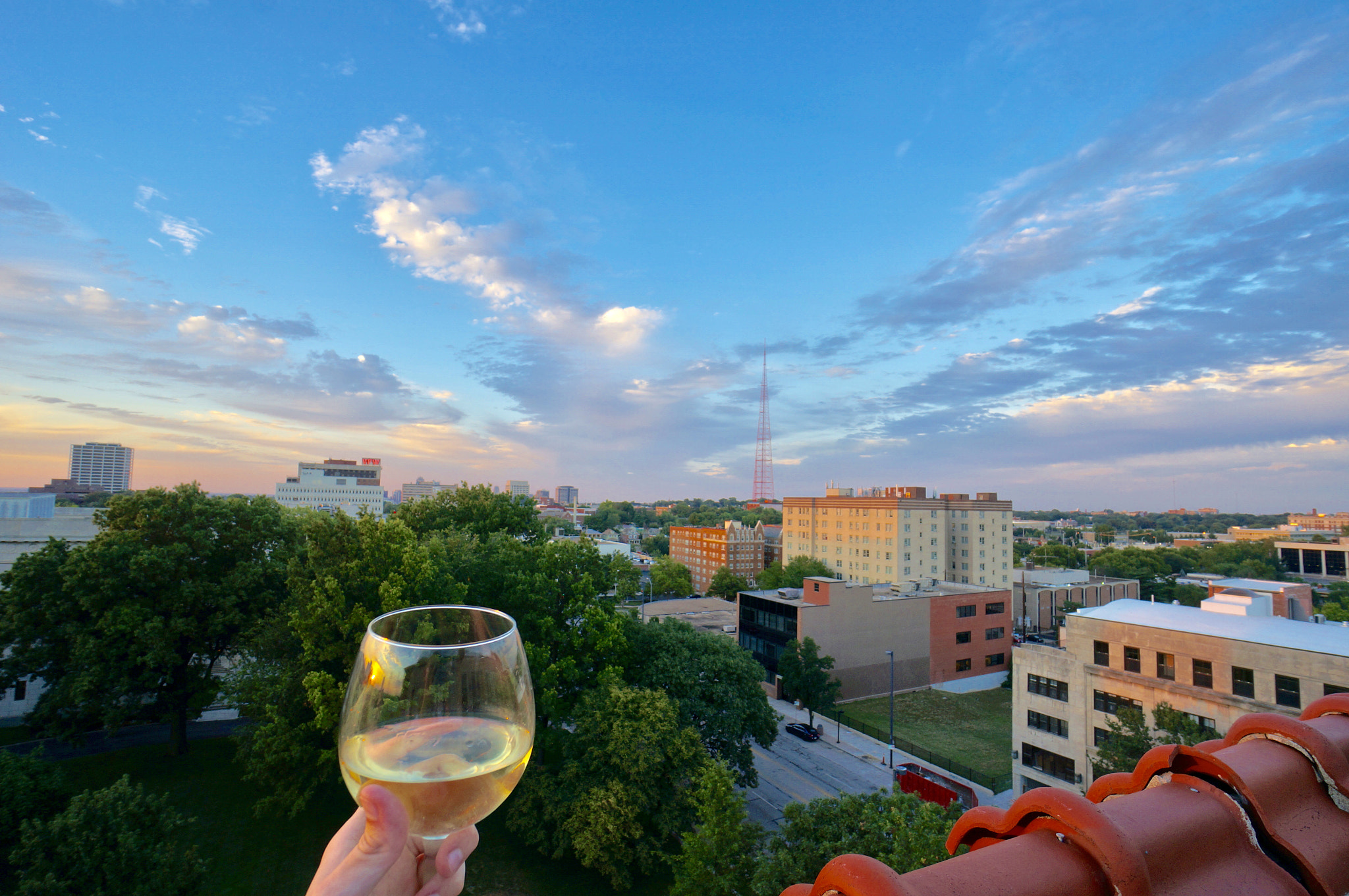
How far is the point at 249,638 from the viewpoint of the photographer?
20734 millimetres

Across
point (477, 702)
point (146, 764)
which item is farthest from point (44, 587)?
point (477, 702)

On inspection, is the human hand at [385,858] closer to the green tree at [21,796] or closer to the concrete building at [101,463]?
the green tree at [21,796]

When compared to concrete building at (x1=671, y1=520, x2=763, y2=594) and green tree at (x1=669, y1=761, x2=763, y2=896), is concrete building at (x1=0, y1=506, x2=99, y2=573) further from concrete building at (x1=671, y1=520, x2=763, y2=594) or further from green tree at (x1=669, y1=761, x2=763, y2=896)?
concrete building at (x1=671, y1=520, x2=763, y2=594)

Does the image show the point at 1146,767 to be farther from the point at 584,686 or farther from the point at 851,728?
the point at 851,728

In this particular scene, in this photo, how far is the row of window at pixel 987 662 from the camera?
44625mm

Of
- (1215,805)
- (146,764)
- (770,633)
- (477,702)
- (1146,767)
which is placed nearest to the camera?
(477,702)

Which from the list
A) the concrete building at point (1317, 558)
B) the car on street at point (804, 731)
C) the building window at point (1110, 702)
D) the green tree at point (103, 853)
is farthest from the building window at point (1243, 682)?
the concrete building at point (1317, 558)

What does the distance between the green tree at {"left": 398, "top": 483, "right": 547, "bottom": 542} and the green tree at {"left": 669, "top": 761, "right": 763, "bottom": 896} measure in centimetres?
1753

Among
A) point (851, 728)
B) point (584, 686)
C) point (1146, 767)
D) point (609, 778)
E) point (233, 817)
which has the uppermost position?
point (1146, 767)

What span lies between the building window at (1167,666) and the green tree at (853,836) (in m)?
14.9

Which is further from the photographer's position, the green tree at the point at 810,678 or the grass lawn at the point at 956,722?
the green tree at the point at 810,678

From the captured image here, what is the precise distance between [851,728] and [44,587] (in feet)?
118

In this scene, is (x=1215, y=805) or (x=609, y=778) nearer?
(x=1215, y=805)

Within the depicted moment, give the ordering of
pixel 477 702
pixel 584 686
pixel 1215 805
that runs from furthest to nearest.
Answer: pixel 584 686 < pixel 1215 805 < pixel 477 702
